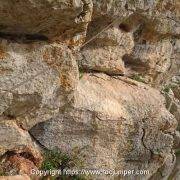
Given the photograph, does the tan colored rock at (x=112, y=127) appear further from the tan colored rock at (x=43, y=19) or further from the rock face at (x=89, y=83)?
the tan colored rock at (x=43, y=19)

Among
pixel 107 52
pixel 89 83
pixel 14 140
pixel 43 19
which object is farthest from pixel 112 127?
pixel 43 19

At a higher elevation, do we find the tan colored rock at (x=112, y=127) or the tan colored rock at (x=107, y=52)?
the tan colored rock at (x=107, y=52)

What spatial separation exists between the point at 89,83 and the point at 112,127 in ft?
5.41

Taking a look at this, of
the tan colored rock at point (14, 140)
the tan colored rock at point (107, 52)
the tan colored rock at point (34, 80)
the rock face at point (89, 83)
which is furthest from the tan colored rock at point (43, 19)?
Result: the tan colored rock at point (107, 52)

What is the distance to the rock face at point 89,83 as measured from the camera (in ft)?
33.6

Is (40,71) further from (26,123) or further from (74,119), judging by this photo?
(74,119)

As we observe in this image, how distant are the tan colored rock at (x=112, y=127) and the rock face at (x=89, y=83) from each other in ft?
0.10

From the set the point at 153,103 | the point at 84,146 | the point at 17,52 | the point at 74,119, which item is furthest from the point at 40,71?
the point at 153,103

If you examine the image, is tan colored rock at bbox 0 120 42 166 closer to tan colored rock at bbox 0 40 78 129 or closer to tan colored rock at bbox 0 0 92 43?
tan colored rock at bbox 0 40 78 129

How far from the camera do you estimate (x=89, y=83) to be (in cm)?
1371

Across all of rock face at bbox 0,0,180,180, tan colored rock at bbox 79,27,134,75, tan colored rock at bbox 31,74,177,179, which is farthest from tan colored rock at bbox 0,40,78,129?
tan colored rock at bbox 79,27,134,75

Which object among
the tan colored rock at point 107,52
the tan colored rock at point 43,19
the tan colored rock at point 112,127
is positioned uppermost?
the tan colored rock at point 43,19

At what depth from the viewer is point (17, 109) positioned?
10945mm

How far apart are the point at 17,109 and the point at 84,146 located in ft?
9.19
